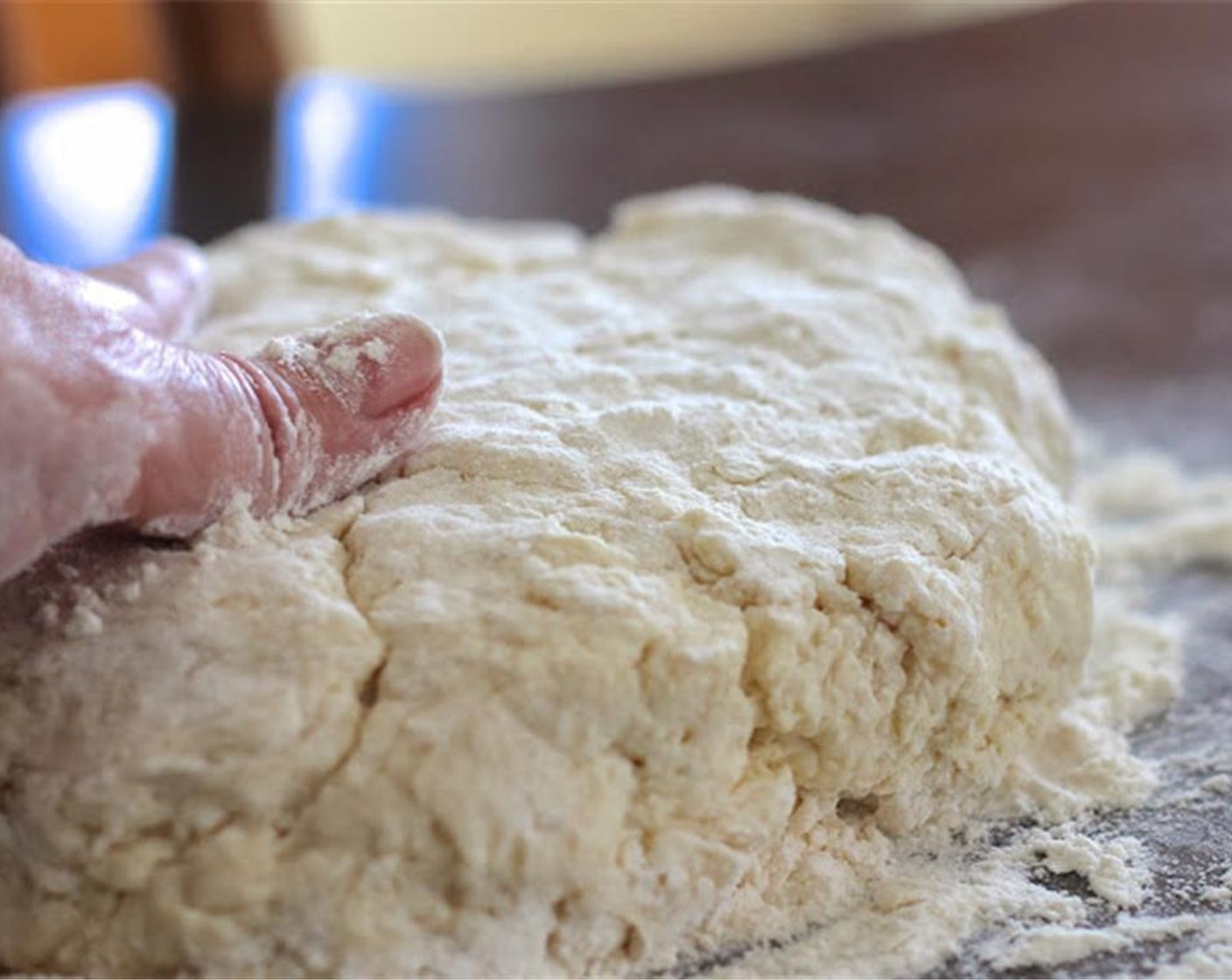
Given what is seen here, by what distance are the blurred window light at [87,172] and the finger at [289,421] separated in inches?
55.7

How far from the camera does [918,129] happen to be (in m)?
2.76

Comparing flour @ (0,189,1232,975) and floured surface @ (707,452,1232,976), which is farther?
floured surface @ (707,452,1232,976)

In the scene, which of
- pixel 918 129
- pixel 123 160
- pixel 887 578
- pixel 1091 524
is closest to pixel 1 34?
pixel 123 160

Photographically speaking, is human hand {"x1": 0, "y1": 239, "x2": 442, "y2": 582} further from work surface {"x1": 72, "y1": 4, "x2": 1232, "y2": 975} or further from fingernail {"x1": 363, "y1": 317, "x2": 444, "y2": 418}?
work surface {"x1": 72, "y1": 4, "x2": 1232, "y2": 975}

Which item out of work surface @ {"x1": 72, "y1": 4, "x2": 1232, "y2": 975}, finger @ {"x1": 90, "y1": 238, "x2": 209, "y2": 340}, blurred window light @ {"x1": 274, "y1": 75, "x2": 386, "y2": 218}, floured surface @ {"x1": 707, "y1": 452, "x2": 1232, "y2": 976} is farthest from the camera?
blurred window light @ {"x1": 274, "y1": 75, "x2": 386, "y2": 218}

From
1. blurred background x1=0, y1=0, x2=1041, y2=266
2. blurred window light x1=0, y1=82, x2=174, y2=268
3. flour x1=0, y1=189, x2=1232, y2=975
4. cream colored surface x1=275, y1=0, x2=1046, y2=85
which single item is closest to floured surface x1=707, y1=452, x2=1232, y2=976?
flour x1=0, y1=189, x2=1232, y2=975

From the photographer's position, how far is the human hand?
0.94 metres

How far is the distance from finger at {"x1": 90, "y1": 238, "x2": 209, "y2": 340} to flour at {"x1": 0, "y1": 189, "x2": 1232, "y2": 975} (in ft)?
0.25

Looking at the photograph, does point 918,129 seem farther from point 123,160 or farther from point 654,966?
point 654,966

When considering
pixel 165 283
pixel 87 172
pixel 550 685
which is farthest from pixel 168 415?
pixel 87 172

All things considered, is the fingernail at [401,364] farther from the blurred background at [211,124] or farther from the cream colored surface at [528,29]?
the cream colored surface at [528,29]

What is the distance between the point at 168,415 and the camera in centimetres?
100

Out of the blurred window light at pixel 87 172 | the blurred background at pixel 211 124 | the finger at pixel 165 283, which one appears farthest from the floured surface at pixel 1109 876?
the blurred window light at pixel 87 172

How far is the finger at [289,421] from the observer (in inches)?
40.1
